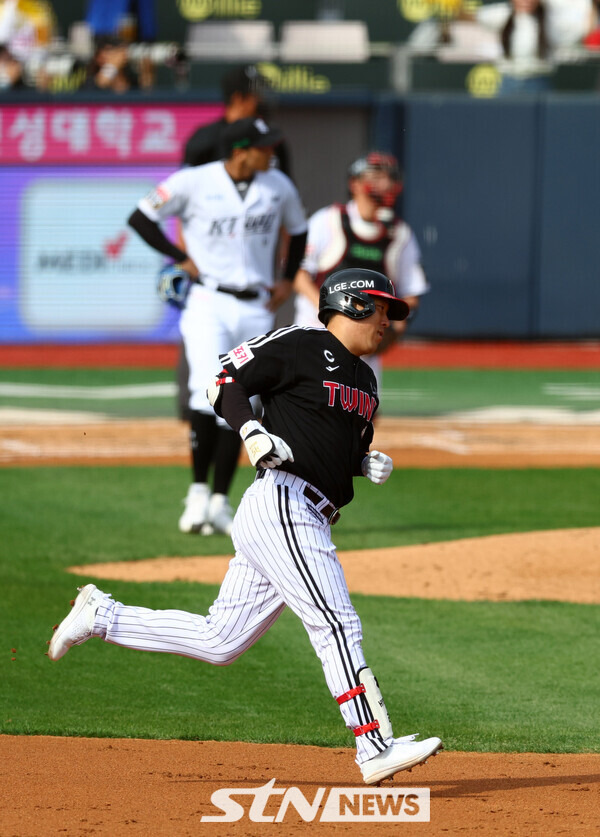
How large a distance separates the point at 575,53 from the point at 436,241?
119 inches

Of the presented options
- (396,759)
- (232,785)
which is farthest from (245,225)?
(396,759)

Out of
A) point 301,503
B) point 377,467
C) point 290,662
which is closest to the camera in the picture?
point 301,503

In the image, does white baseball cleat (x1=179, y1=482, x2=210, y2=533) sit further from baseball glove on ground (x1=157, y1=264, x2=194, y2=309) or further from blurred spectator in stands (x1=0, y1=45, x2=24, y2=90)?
blurred spectator in stands (x1=0, y1=45, x2=24, y2=90)

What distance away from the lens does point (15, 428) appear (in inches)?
535

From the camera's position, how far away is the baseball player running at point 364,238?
35.2 ft

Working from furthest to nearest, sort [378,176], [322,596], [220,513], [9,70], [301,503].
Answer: [9,70]
[378,176]
[220,513]
[301,503]
[322,596]

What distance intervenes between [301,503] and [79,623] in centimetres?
87

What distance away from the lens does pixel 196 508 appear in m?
9.19

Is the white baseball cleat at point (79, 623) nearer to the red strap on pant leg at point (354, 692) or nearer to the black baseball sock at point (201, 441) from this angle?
the red strap on pant leg at point (354, 692)

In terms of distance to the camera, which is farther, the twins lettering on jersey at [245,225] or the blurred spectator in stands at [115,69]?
the blurred spectator in stands at [115,69]

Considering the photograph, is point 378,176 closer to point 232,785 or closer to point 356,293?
point 356,293

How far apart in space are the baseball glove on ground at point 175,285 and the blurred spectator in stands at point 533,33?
36.8ft

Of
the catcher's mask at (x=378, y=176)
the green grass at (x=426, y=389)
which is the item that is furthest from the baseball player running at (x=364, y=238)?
the green grass at (x=426, y=389)

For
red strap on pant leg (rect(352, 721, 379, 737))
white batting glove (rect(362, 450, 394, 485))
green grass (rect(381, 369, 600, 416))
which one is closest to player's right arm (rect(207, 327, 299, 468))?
white batting glove (rect(362, 450, 394, 485))
